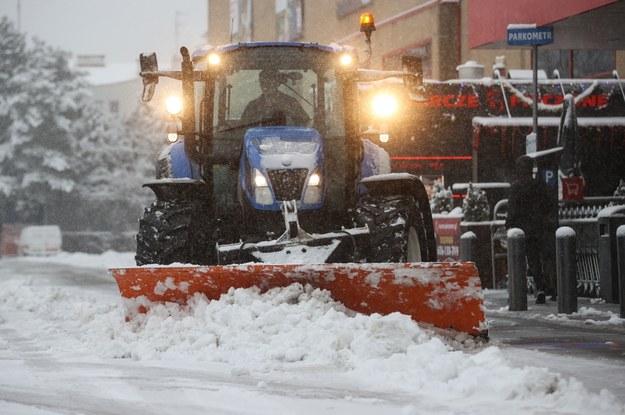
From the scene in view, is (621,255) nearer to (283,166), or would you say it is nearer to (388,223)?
(388,223)

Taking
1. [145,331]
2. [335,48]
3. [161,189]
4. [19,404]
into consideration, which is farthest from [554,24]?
[19,404]

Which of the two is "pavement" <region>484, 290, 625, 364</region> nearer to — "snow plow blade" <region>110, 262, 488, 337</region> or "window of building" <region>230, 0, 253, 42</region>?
"snow plow blade" <region>110, 262, 488, 337</region>

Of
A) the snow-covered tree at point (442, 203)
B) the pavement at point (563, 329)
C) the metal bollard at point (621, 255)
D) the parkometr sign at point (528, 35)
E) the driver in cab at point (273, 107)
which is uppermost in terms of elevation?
the parkometr sign at point (528, 35)

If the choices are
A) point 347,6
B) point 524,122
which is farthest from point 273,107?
point 347,6

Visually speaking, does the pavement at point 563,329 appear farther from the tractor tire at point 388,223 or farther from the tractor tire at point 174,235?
the tractor tire at point 174,235

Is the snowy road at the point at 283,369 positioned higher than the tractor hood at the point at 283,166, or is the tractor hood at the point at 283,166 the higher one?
the tractor hood at the point at 283,166

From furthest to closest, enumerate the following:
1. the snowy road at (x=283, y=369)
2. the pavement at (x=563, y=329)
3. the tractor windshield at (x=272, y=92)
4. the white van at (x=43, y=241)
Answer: the white van at (x=43, y=241)
the tractor windshield at (x=272, y=92)
the pavement at (x=563, y=329)
the snowy road at (x=283, y=369)

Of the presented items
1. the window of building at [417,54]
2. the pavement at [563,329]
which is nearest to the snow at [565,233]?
the pavement at [563,329]

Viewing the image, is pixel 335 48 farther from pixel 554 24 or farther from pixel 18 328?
pixel 554 24

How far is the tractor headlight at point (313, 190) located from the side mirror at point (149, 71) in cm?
163

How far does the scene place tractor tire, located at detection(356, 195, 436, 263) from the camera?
368 inches

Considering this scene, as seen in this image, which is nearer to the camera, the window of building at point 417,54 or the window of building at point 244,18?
the window of building at point 417,54

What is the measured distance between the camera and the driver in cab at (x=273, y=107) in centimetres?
1002

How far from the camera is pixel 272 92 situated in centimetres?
1016
